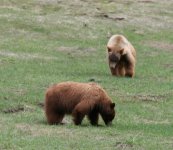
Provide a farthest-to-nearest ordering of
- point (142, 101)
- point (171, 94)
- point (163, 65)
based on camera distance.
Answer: point (163, 65) < point (171, 94) < point (142, 101)

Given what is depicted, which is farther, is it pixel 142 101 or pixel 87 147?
pixel 142 101

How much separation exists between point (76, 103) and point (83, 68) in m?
10.4

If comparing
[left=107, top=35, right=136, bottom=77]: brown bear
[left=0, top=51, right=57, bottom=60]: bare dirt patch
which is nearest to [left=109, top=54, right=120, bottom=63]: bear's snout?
[left=107, top=35, right=136, bottom=77]: brown bear

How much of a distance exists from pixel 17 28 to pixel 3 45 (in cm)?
393

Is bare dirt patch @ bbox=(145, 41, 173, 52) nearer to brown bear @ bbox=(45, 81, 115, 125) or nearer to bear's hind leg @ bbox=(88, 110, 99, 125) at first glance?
bear's hind leg @ bbox=(88, 110, 99, 125)

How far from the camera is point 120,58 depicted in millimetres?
23594

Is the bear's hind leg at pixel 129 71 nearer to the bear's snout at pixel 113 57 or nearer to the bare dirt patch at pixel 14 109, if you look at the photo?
the bear's snout at pixel 113 57

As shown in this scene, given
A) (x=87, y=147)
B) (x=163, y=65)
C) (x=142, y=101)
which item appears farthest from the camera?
(x=163, y=65)

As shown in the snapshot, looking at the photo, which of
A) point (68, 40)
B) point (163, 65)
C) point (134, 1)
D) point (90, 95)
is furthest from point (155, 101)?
point (134, 1)

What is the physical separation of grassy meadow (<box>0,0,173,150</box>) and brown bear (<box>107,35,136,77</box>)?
51cm

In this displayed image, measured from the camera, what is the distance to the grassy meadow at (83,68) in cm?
1293

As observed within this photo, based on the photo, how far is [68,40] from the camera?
31.4 metres

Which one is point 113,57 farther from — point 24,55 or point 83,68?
point 24,55

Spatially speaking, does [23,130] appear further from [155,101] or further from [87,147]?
[155,101]
